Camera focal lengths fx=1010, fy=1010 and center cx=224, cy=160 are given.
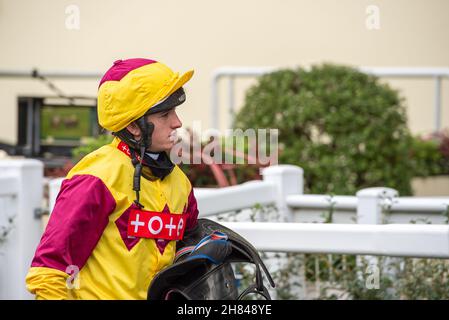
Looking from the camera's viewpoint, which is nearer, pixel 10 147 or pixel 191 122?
pixel 10 147

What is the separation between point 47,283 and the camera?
2.61 metres

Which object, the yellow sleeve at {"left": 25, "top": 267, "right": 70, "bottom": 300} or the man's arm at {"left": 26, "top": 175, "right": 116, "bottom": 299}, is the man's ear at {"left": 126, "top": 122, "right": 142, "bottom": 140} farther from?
the yellow sleeve at {"left": 25, "top": 267, "right": 70, "bottom": 300}

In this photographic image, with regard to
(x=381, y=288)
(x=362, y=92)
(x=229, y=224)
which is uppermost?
(x=362, y=92)

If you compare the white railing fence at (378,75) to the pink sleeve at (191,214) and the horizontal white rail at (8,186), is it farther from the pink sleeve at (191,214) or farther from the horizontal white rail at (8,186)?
the pink sleeve at (191,214)

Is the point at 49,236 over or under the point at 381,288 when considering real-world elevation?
over

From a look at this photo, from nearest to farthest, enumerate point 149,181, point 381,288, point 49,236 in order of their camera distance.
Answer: point 49,236
point 149,181
point 381,288

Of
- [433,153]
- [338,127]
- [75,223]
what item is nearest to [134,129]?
[75,223]

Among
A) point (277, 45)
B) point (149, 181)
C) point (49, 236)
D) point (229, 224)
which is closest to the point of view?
point (49, 236)

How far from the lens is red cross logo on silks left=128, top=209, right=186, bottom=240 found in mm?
2775

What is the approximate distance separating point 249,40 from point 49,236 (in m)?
7.25

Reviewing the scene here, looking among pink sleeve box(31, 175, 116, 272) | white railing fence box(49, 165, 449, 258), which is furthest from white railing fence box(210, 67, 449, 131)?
pink sleeve box(31, 175, 116, 272)

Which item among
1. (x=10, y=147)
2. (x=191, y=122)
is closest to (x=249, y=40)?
(x=191, y=122)
